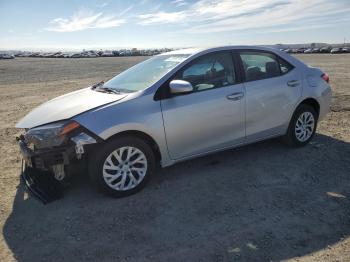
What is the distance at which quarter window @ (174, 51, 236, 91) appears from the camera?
16.0 feet

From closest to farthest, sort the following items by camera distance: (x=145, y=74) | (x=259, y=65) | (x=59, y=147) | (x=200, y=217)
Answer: (x=200, y=217), (x=59, y=147), (x=145, y=74), (x=259, y=65)

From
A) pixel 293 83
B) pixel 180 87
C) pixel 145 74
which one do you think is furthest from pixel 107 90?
pixel 293 83

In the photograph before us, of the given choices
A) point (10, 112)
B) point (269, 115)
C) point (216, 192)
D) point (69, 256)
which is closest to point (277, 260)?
point (216, 192)

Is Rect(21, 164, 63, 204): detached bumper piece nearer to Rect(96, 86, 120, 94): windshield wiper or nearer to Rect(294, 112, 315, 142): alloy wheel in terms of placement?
Rect(96, 86, 120, 94): windshield wiper

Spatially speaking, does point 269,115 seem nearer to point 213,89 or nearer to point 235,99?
point 235,99

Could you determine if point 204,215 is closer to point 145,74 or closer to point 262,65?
point 145,74

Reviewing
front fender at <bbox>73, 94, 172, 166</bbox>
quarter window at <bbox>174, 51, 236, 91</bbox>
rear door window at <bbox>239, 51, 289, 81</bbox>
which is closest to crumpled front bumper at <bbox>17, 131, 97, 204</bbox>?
front fender at <bbox>73, 94, 172, 166</bbox>

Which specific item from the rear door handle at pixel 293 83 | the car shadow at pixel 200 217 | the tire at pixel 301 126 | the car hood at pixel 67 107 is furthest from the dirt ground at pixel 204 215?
the rear door handle at pixel 293 83

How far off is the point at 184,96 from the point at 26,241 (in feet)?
7.99

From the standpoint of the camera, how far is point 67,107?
4.57m

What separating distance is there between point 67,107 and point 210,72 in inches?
76.4

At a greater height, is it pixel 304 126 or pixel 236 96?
pixel 236 96

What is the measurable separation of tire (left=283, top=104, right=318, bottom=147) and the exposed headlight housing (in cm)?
343

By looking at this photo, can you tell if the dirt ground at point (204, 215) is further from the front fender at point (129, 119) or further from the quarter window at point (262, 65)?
the quarter window at point (262, 65)
